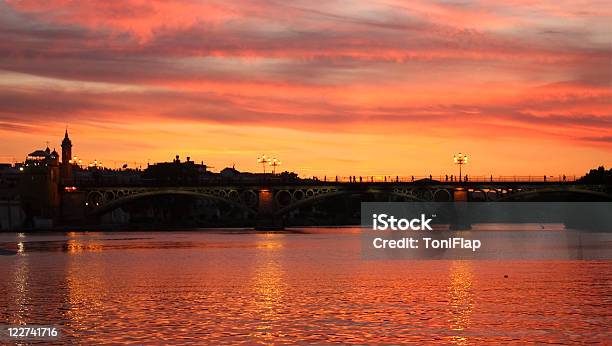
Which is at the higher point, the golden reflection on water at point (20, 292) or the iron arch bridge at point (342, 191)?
the iron arch bridge at point (342, 191)

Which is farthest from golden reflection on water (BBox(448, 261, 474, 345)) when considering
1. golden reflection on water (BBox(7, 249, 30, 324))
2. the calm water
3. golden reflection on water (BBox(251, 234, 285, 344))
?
golden reflection on water (BBox(7, 249, 30, 324))

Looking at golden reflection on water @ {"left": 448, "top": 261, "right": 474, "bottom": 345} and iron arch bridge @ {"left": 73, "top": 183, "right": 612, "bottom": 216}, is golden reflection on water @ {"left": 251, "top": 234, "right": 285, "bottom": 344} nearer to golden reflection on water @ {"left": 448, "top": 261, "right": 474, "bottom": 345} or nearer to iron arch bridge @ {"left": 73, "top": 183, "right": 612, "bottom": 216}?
golden reflection on water @ {"left": 448, "top": 261, "right": 474, "bottom": 345}

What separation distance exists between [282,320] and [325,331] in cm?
453

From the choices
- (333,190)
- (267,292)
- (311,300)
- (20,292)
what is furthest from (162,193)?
(311,300)

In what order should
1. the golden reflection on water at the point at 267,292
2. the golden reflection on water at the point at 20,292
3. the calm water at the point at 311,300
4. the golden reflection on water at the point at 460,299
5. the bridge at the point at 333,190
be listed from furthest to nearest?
the bridge at the point at 333,190
the golden reflection on water at the point at 20,292
the golden reflection on water at the point at 460,299
the golden reflection on water at the point at 267,292
the calm water at the point at 311,300

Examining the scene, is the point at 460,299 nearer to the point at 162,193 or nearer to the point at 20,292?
the point at 20,292

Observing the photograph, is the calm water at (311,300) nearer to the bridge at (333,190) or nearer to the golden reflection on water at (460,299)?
the golden reflection on water at (460,299)

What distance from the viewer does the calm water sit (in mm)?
45844

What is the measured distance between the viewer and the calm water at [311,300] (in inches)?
1805

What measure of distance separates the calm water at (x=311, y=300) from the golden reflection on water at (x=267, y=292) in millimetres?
81

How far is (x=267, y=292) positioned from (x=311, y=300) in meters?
6.20

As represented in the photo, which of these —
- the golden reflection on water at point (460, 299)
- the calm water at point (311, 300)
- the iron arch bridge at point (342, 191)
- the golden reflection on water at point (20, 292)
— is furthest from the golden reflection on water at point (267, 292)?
the iron arch bridge at point (342, 191)

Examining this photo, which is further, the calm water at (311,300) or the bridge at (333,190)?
the bridge at (333,190)

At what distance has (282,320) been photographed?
166ft
